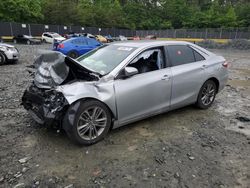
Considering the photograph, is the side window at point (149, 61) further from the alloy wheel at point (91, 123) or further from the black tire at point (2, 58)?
the black tire at point (2, 58)

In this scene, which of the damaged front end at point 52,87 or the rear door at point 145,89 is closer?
the damaged front end at point 52,87

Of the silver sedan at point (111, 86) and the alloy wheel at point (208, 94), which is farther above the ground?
the silver sedan at point (111, 86)

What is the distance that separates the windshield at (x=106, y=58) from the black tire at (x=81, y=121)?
1.90 feet

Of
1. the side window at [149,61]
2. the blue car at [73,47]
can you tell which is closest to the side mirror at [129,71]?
the side window at [149,61]

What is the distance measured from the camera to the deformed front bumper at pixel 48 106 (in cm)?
335

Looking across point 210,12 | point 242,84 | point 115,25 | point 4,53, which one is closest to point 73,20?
point 115,25

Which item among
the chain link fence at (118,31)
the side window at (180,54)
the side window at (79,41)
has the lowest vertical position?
the chain link fence at (118,31)

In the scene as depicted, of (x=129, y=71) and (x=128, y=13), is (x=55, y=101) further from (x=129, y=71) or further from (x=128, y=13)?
(x=128, y=13)

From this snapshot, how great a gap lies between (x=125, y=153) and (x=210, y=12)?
64.8 metres

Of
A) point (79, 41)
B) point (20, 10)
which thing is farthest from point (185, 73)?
point (20, 10)

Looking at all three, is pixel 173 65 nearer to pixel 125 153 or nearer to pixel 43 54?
pixel 125 153

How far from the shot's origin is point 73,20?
47406 mm

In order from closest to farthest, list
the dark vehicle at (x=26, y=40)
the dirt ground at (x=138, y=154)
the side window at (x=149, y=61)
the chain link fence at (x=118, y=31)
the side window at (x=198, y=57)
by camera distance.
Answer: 1. the dirt ground at (x=138, y=154)
2. the side window at (x=149, y=61)
3. the side window at (x=198, y=57)
4. the dark vehicle at (x=26, y=40)
5. the chain link fence at (x=118, y=31)

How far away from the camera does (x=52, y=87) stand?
11.6ft
